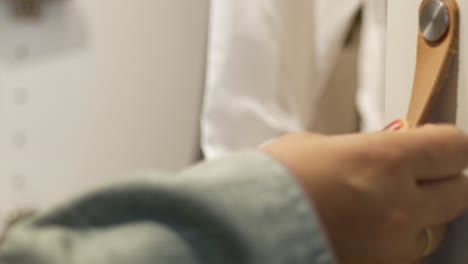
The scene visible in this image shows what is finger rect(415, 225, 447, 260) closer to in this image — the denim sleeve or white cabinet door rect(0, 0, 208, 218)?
the denim sleeve

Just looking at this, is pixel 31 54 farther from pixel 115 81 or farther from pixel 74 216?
pixel 74 216

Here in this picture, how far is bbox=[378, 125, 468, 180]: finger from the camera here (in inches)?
8.2

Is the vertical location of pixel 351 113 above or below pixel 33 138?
above

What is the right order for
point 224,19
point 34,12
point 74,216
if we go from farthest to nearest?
point 34,12 < point 224,19 < point 74,216

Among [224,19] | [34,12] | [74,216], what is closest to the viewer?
[74,216]

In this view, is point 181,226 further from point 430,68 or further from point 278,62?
point 278,62

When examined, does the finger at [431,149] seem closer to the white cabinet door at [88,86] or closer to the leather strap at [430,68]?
the leather strap at [430,68]

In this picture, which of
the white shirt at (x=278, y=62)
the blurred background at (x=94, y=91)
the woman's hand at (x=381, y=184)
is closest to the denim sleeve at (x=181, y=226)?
the woman's hand at (x=381, y=184)

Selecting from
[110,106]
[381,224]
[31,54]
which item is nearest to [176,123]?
[110,106]

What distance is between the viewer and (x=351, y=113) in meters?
0.50

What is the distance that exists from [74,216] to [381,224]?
0.34 ft

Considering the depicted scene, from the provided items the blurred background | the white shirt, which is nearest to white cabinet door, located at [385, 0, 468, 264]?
the white shirt

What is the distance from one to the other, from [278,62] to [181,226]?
30 centimetres

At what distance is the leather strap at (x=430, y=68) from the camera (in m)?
0.24
